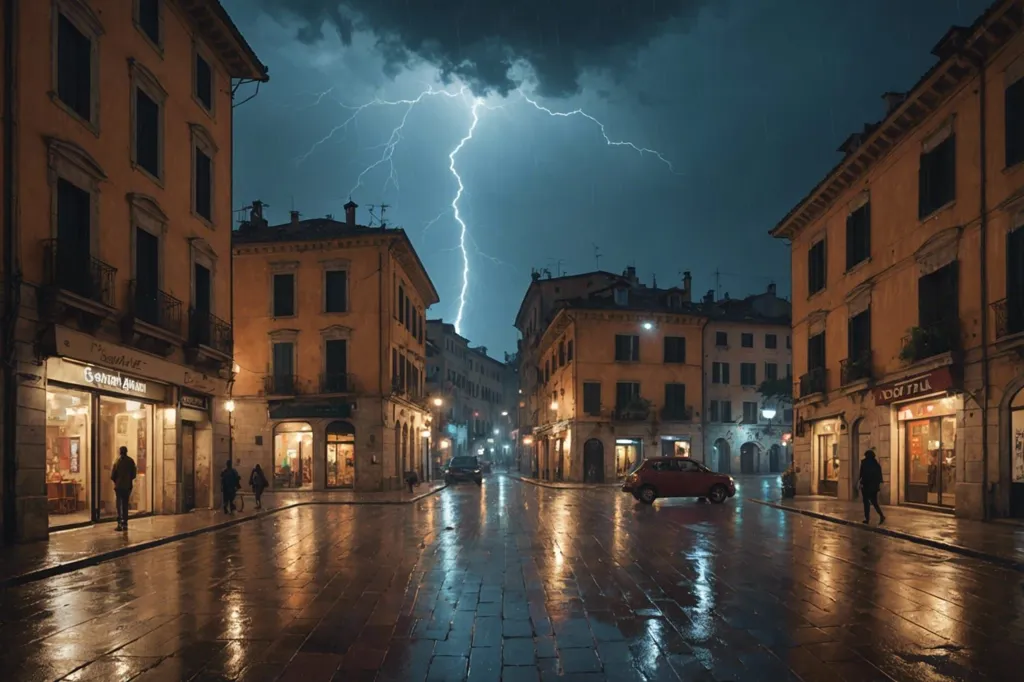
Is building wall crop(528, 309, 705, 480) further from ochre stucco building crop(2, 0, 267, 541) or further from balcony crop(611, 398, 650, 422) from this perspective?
ochre stucco building crop(2, 0, 267, 541)

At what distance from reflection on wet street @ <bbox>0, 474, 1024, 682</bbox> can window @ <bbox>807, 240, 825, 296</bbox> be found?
16.8m

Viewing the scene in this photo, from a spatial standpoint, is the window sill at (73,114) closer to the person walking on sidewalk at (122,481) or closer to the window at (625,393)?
the person walking on sidewalk at (122,481)

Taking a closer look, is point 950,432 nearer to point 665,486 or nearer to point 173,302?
point 665,486

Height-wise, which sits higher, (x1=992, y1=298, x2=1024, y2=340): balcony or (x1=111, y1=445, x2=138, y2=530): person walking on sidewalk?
(x1=992, y1=298, x2=1024, y2=340): balcony

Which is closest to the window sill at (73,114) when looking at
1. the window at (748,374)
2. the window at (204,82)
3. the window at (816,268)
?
the window at (204,82)

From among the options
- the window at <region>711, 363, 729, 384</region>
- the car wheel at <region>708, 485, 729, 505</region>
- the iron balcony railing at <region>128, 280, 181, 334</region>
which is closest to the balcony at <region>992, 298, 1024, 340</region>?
the car wheel at <region>708, 485, 729, 505</region>

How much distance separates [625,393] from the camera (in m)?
52.1

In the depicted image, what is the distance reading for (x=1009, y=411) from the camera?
1934 centimetres

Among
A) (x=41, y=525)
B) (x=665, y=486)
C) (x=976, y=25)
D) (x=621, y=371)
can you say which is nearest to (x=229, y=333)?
(x=41, y=525)

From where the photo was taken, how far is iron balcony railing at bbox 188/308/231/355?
2358 cm

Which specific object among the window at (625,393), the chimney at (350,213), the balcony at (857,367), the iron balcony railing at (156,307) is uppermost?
the chimney at (350,213)

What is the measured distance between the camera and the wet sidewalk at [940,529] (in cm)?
1383

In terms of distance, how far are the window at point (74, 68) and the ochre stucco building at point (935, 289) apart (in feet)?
65.5

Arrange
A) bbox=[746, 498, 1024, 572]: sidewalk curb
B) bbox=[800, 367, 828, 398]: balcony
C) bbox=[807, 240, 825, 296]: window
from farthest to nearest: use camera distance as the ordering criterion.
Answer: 1. bbox=[807, 240, 825, 296]: window
2. bbox=[800, 367, 828, 398]: balcony
3. bbox=[746, 498, 1024, 572]: sidewalk curb
